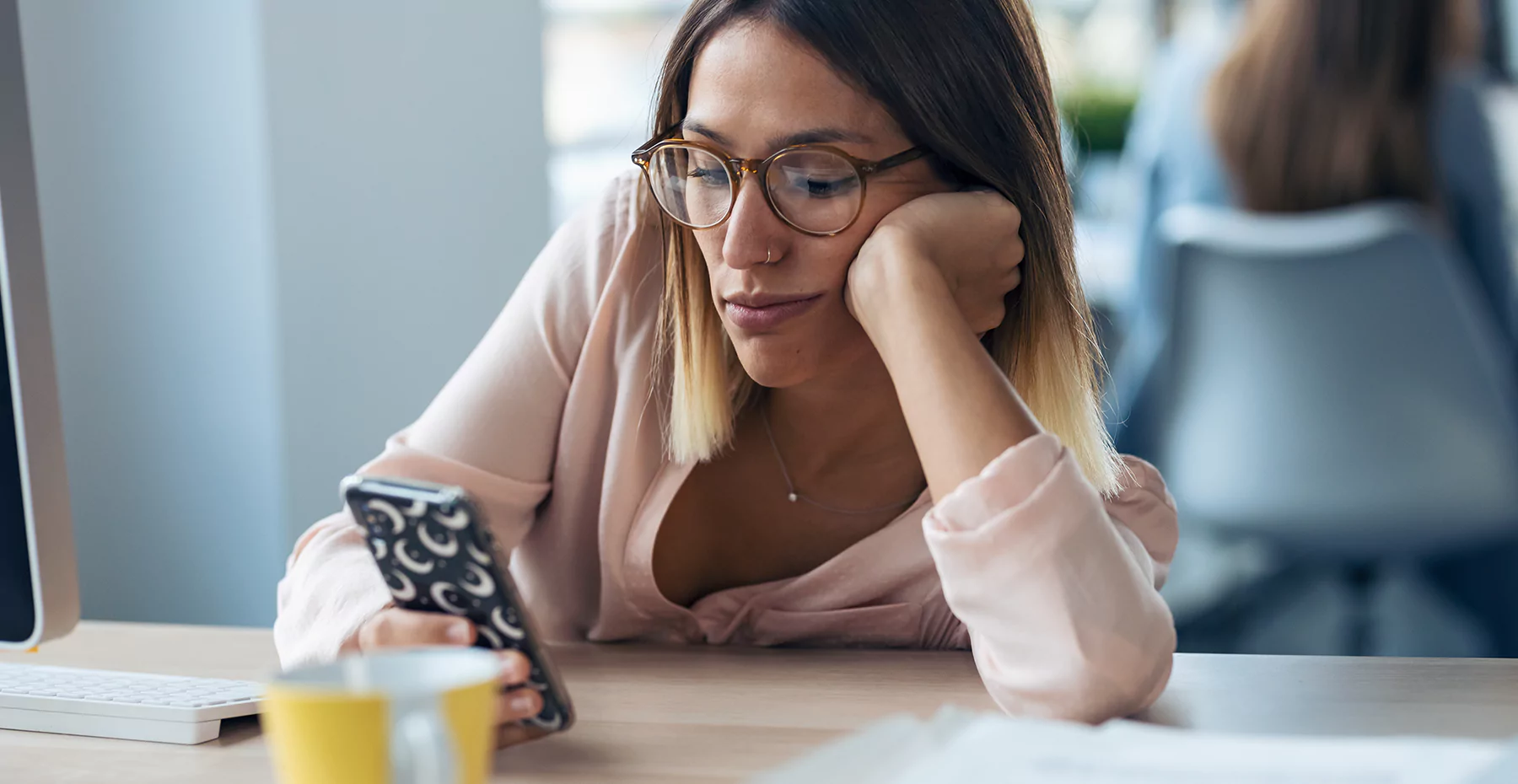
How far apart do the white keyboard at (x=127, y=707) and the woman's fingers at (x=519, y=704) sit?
0.21 m

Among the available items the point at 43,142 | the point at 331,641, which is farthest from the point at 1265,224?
the point at 43,142

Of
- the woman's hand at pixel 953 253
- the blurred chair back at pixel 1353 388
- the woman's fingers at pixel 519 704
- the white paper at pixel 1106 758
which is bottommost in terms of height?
the blurred chair back at pixel 1353 388

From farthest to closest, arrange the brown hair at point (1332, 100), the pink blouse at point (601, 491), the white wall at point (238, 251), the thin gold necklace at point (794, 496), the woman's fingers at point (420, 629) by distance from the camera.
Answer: the brown hair at point (1332, 100), the white wall at point (238, 251), the thin gold necklace at point (794, 496), the pink blouse at point (601, 491), the woman's fingers at point (420, 629)

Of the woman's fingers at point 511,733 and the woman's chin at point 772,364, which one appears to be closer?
the woman's fingers at point 511,733

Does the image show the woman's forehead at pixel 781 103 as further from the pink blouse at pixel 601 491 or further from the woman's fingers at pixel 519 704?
the woman's fingers at pixel 519 704

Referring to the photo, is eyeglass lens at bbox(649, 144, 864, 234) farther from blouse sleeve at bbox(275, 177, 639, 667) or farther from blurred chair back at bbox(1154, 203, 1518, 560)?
blurred chair back at bbox(1154, 203, 1518, 560)

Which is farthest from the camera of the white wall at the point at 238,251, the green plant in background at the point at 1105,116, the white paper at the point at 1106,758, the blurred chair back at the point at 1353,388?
the green plant in background at the point at 1105,116

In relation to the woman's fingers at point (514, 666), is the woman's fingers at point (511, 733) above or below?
below

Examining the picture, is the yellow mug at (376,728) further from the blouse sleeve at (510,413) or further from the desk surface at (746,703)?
the blouse sleeve at (510,413)

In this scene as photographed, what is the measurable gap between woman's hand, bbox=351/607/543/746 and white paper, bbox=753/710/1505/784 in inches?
6.5

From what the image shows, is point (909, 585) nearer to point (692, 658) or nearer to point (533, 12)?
point (692, 658)

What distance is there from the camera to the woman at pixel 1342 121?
235 cm

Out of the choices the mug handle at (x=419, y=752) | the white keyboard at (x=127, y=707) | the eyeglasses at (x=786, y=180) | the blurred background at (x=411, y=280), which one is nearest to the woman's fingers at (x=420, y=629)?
the white keyboard at (x=127, y=707)

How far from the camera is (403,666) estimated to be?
0.60 metres
